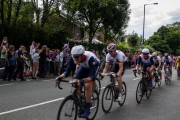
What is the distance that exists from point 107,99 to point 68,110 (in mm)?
2855

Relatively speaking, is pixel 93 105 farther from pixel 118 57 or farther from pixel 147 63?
pixel 147 63

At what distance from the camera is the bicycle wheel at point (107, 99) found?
9.49 meters

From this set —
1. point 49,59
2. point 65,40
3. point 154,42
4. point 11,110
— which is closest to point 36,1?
point 65,40

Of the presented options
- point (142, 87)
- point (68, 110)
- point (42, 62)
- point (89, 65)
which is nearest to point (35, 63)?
point (42, 62)

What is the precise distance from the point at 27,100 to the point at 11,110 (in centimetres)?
185

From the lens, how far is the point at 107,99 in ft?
32.0

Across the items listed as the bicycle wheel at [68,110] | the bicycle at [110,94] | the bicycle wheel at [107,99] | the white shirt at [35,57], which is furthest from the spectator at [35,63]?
the bicycle wheel at [68,110]

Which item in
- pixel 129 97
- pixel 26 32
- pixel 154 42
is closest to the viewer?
pixel 129 97

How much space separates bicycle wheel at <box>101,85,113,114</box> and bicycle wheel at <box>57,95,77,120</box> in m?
2.21

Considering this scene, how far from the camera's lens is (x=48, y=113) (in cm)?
906

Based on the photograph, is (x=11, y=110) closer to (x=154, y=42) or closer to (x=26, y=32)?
(x=26, y=32)

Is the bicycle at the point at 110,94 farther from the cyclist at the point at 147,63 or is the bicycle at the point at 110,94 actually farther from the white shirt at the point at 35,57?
the white shirt at the point at 35,57

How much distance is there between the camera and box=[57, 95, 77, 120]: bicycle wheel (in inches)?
267

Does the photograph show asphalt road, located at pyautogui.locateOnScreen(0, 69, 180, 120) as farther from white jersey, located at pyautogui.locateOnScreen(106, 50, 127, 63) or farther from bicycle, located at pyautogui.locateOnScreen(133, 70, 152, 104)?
white jersey, located at pyautogui.locateOnScreen(106, 50, 127, 63)
